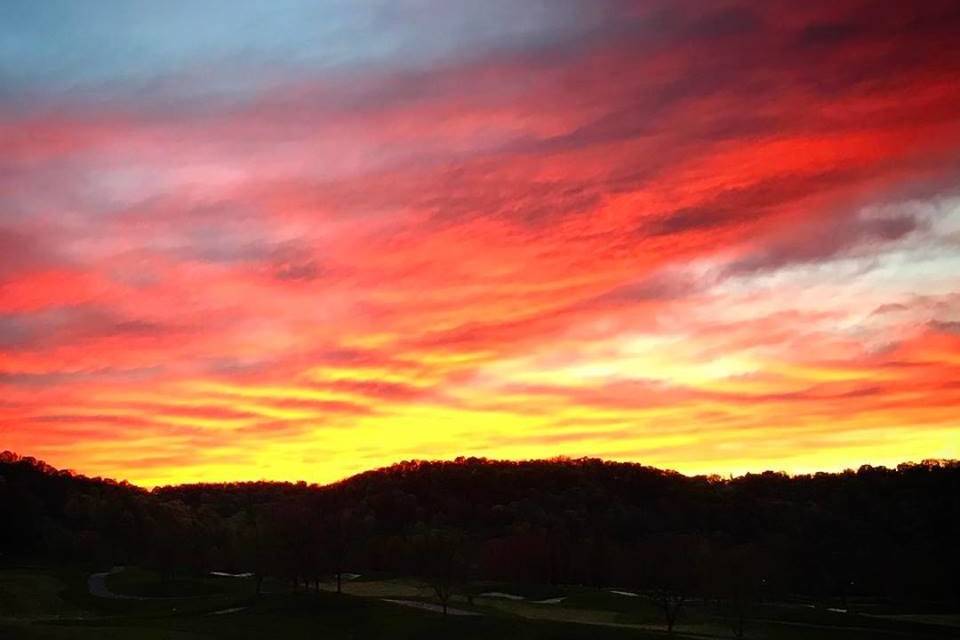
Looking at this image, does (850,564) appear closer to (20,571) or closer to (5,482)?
(20,571)

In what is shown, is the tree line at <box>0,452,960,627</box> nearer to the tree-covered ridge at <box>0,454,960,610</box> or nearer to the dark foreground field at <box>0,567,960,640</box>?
the tree-covered ridge at <box>0,454,960,610</box>

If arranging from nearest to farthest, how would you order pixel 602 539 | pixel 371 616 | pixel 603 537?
pixel 371 616 < pixel 602 539 < pixel 603 537

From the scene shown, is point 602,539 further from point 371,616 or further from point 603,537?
point 371,616

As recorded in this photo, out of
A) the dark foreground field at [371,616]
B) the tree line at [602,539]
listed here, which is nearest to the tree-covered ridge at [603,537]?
the tree line at [602,539]

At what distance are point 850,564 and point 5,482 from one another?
15892cm

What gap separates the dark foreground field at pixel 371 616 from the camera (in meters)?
71.0

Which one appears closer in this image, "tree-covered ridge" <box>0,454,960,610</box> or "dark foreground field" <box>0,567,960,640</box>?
"dark foreground field" <box>0,567,960,640</box>

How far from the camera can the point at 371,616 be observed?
263ft

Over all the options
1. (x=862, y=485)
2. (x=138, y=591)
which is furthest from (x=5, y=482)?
(x=862, y=485)

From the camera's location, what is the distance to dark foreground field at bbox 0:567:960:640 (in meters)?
71.0

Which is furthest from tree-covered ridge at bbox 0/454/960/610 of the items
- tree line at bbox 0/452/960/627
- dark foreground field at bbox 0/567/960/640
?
dark foreground field at bbox 0/567/960/640

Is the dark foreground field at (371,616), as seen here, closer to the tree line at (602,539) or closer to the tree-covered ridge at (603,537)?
the tree line at (602,539)

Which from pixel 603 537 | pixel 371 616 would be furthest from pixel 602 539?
pixel 371 616

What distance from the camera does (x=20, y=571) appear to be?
408 ft
